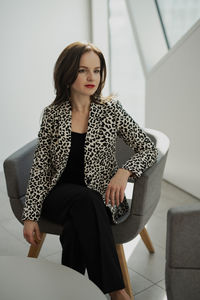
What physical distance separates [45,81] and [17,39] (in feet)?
1.55

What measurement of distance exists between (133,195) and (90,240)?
268mm

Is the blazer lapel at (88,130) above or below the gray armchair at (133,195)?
above

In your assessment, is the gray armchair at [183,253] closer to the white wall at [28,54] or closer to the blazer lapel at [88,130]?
the blazer lapel at [88,130]

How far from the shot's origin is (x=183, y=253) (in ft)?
4.60

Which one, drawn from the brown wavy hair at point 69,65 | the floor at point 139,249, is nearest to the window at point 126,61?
the floor at point 139,249

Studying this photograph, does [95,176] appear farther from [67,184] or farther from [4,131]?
[4,131]

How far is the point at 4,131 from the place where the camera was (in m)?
3.86

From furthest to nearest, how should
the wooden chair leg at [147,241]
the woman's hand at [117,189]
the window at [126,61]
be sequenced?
the window at [126,61] < the wooden chair leg at [147,241] < the woman's hand at [117,189]

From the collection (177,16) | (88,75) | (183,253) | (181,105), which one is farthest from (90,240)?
(177,16)

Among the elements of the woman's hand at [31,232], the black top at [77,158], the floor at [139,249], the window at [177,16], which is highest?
the window at [177,16]

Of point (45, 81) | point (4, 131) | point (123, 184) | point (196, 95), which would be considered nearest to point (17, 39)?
point (45, 81)

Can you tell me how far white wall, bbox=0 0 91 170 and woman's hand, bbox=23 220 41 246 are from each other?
2.19 m

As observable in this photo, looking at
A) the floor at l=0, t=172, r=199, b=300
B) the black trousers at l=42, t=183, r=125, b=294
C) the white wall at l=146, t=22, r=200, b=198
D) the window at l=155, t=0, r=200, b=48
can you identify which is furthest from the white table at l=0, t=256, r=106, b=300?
the window at l=155, t=0, r=200, b=48

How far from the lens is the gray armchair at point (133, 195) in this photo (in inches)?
69.6
